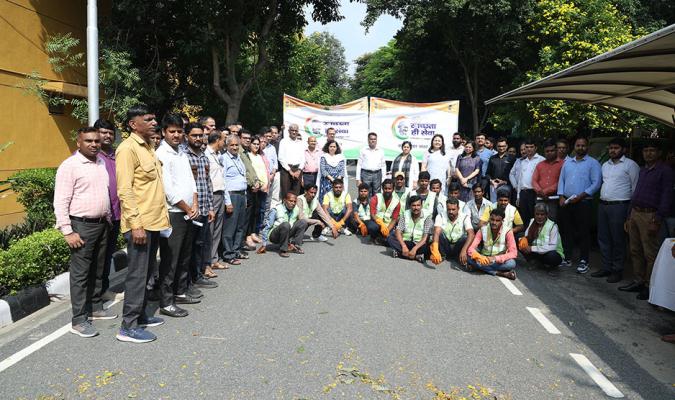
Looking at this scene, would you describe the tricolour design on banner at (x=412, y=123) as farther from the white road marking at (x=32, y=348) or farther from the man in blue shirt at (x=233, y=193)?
the white road marking at (x=32, y=348)

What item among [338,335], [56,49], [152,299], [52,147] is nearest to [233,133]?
[152,299]

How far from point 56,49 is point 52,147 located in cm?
238

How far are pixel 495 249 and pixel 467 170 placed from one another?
2.55 metres

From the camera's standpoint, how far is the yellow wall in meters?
10.0

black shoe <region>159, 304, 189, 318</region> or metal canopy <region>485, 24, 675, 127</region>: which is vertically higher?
metal canopy <region>485, 24, 675, 127</region>

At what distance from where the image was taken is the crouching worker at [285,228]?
737cm

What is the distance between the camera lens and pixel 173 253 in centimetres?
464

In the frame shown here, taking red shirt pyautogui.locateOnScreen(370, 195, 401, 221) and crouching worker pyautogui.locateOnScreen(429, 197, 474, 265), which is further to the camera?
red shirt pyautogui.locateOnScreen(370, 195, 401, 221)

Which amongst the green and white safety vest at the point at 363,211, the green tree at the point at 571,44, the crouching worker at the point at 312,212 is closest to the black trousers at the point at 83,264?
the crouching worker at the point at 312,212

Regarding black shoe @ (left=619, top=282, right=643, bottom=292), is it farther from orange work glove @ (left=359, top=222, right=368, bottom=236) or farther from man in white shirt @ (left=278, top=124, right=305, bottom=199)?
man in white shirt @ (left=278, top=124, right=305, bottom=199)

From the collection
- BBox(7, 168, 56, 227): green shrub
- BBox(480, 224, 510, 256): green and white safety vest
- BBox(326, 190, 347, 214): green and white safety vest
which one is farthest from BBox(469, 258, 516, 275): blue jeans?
BBox(7, 168, 56, 227): green shrub

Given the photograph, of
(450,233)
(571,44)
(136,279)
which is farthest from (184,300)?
(571,44)

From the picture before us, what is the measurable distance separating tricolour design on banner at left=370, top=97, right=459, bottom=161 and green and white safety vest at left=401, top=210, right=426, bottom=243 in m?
4.30

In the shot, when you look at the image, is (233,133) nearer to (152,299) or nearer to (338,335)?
(152,299)
